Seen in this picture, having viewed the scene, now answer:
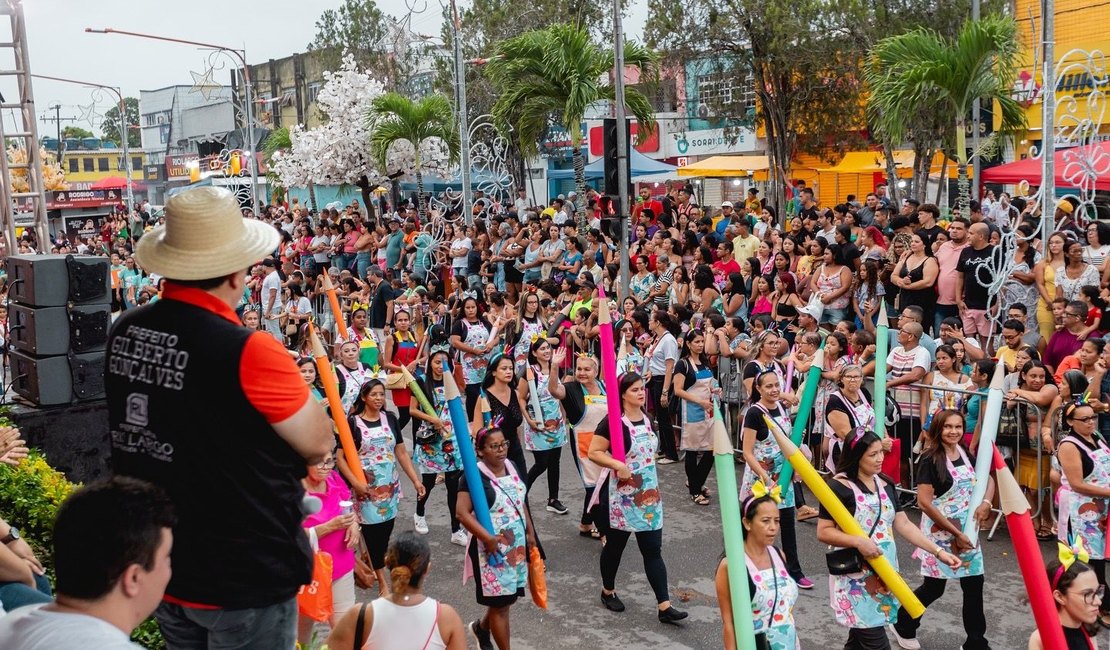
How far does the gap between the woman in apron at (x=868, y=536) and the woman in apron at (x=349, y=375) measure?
4.61 metres

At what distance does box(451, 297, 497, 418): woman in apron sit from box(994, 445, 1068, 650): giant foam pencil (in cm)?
1032

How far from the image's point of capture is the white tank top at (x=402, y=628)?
17.4 ft

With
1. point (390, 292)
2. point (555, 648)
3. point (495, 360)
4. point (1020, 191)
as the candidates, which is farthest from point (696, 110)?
point (555, 648)

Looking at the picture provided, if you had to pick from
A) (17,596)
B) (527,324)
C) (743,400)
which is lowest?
(743,400)

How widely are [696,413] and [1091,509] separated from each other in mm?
3737

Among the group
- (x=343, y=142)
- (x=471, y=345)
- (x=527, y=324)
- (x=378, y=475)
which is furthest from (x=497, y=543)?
(x=343, y=142)

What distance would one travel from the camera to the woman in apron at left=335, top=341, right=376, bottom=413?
9883 millimetres

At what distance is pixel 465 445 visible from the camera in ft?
18.0

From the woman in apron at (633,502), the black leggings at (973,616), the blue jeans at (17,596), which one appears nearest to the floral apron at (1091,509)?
the black leggings at (973,616)

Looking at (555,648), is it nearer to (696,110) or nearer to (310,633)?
(310,633)

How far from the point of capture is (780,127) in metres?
26.0

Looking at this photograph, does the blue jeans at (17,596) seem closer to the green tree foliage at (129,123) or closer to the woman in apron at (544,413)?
the woman in apron at (544,413)

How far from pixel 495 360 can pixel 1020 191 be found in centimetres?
1193

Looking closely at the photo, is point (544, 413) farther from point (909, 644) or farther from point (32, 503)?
point (32, 503)
